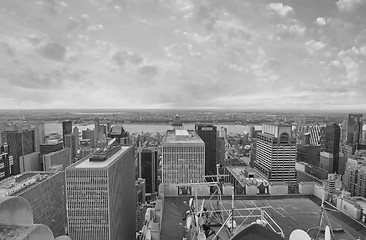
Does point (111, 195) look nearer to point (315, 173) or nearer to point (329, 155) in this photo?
point (315, 173)

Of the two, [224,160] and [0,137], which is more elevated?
[0,137]

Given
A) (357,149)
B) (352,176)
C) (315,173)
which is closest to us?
(352,176)

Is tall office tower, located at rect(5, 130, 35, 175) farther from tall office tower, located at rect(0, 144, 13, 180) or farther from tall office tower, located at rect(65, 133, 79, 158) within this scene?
tall office tower, located at rect(65, 133, 79, 158)

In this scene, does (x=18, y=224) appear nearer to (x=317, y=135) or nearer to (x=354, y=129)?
(x=354, y=129)

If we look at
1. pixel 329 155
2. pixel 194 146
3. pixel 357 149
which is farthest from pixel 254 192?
pixel 357 149

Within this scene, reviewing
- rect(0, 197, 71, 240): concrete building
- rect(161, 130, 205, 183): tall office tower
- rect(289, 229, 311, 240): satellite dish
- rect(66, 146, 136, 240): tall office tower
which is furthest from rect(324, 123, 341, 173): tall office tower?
rect(0, 197, 71, 240): concrete building

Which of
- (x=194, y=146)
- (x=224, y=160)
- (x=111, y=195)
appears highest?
(x=194, y=146)

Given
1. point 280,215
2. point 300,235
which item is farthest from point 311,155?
point 300,235

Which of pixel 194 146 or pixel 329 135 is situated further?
pixel 329 135

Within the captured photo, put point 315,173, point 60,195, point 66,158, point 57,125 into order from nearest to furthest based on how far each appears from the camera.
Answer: point 60,195 < point 315,173 < point 66,158 < point 57,125
